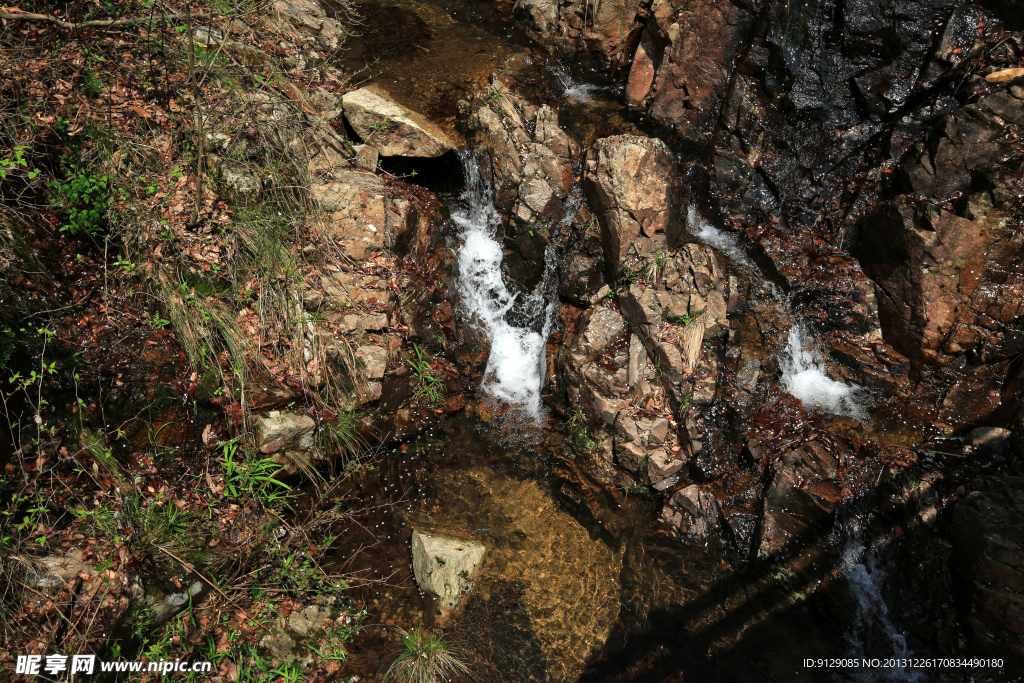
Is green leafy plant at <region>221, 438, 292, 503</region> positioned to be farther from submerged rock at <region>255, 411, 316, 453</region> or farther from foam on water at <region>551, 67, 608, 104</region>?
foam on water at <region>551, 67, 608, 104</region>

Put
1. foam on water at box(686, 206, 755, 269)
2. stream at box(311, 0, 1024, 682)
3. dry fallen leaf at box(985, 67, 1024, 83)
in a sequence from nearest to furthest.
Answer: stream at box(311, 0, 1024, 682) → dry fallen leaf at box(985, 67, 1024, 83) → foam on water at box(686, 206, 755, 269)

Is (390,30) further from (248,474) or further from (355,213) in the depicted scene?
Result: (248,474)

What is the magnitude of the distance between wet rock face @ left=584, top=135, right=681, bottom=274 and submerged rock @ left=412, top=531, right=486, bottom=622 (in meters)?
3.37

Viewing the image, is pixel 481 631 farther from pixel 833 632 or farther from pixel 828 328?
pixel 828 328

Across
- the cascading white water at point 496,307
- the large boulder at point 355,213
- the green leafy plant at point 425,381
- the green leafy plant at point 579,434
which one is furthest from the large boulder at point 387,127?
the green leafy plant at point 579,434

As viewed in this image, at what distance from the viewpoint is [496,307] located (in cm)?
620

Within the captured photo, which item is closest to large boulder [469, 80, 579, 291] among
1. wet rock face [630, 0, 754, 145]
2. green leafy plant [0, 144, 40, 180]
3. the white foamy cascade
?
wet rock face [630, 0, 754, 145]

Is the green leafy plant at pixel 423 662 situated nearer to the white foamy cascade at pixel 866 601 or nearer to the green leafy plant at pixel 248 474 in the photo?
the green leafy plant at pixel 248 474

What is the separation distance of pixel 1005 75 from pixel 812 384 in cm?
390

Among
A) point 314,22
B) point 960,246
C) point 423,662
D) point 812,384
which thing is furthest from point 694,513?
point 314,22

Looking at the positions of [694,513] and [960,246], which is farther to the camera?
[960,246]

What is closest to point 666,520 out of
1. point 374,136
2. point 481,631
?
point 481,631

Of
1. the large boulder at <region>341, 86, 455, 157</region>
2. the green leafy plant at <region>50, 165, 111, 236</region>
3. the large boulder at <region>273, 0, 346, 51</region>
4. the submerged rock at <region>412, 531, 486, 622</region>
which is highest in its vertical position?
the large boulder at <region>273, 0, 346, 51</region>

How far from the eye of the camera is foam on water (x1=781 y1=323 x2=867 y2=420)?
217 inches
